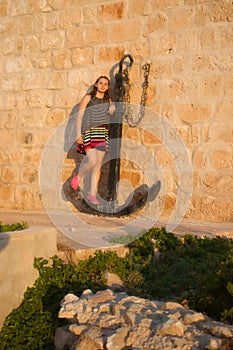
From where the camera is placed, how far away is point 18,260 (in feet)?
11.7

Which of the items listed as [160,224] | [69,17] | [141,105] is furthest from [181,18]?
[160,224]

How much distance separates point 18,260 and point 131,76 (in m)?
3.70

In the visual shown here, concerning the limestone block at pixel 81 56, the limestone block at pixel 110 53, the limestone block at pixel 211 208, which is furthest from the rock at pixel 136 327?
the limestone block at pixel 81 56

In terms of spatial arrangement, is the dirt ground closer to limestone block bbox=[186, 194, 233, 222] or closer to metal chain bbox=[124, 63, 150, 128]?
limestone block bbox=[186, 194, 233, 222]

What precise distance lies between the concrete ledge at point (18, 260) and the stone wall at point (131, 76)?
Answer: 8.99 ft

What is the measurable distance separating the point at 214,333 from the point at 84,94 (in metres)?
4.94

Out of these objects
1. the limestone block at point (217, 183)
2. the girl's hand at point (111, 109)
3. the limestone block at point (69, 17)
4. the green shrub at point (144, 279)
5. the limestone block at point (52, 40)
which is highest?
the limestone block at point (69, 17)

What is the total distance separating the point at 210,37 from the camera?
19.8 ft

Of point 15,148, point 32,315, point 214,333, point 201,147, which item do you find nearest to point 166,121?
point 201,147

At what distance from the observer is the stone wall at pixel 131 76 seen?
19.6 feet

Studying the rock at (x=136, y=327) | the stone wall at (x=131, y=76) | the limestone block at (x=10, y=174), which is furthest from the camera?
the limestone block at (x=10, y=174)

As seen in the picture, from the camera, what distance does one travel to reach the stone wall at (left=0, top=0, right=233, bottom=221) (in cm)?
596

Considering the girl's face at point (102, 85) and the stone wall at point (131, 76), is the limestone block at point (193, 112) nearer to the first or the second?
the stone wall at point (131, 76)

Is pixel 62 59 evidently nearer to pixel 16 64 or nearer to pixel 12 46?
pixel 16 64
